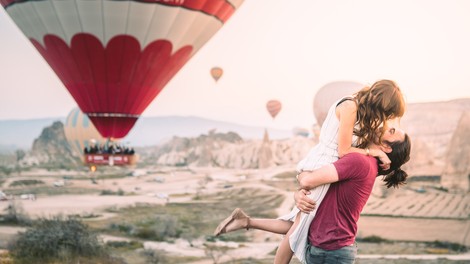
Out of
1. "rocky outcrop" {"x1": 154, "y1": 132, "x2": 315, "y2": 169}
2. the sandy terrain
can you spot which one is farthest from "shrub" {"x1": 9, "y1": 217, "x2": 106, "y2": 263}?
"rocky outcrop" {"x1": 154, "y1": 132, "x2": 315, "y2": 169}

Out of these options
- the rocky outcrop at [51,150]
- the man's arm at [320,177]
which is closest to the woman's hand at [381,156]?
the man's arm at [320,177]

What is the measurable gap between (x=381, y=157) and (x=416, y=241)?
66.1ft

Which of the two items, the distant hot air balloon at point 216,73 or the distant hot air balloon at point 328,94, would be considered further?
the distant hot air balloon at point 216,73

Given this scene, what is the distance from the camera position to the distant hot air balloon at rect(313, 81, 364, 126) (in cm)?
1664

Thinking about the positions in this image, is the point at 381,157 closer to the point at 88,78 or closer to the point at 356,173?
the point at 356,173

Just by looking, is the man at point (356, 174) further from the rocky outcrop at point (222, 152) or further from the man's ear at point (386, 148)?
the rocky outcrop at point (222, 152)

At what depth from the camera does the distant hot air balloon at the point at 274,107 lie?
18.9 metres

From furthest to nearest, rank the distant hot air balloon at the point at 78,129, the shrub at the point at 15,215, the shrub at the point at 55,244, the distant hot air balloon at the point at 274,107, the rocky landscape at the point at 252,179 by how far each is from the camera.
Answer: the shrub at the point at 15,215, the rocky landscape at the point at 252,179, the shrub at the point at 55,244, the distant hot air balloon at the point at 274,107, the distant hot air balloon at the point at 78,129

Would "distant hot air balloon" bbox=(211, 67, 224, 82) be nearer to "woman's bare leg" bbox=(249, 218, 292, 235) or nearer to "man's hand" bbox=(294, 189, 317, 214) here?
"woman's bare leg" bbox=(249, 218, 292, 235)

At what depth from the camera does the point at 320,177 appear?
1227 millimetres

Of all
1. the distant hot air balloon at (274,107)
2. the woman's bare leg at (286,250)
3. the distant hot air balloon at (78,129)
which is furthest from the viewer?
the distant hot air balloon at (274,107)

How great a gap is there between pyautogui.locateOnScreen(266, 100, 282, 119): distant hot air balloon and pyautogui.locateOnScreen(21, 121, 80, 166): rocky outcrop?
25.9ft

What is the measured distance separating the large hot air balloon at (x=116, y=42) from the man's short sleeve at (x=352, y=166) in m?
6.44

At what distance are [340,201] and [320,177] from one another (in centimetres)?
7
